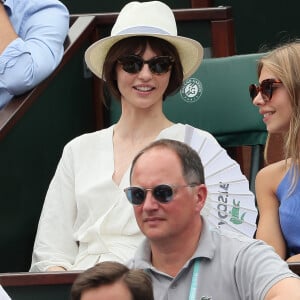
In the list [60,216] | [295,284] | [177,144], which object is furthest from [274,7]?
[295,284]

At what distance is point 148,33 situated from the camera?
6.15m

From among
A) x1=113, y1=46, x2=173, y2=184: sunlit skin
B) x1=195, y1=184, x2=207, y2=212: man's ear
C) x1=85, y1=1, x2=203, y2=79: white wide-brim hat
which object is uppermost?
x1=85, y1=1, x2=203, y2=79: white wide-brim hat

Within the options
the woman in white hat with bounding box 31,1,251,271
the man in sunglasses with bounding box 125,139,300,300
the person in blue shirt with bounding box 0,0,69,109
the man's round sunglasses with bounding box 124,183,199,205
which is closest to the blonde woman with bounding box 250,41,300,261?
the woman in white hat with bounding box 31,1,251,271

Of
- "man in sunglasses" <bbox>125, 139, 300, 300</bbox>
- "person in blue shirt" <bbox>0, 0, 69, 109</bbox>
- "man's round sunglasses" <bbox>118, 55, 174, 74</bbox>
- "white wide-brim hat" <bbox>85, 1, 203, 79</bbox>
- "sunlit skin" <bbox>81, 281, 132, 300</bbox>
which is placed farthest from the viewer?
"person in blue shirt" <bbox>0, 0, 69, 109</bbox>

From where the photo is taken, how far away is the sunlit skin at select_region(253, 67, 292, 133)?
19.3ft

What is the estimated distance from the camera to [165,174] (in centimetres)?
473

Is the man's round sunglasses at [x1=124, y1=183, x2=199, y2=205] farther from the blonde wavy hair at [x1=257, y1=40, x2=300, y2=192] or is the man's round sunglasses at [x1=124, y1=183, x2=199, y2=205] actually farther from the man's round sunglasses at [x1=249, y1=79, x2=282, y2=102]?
the man's round sunglasses at [x1=249, y1=79, x2=282, y2=102]

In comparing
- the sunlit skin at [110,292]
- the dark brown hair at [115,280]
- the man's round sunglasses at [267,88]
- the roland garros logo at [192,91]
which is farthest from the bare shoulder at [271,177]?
the sunlit skin at [110,292]

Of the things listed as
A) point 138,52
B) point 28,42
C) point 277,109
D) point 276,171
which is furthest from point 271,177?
point 28,42

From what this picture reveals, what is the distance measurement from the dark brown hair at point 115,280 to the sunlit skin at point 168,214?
75 centimetres

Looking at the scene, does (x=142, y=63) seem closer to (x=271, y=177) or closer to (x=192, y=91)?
(x=271, y=177)

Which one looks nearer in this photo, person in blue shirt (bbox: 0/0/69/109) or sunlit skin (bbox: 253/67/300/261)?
sunlit skin (bbox: 253/67/300/261)

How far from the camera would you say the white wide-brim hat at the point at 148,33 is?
6.23 meters

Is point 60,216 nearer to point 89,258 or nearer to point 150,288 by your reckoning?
point 89,258
